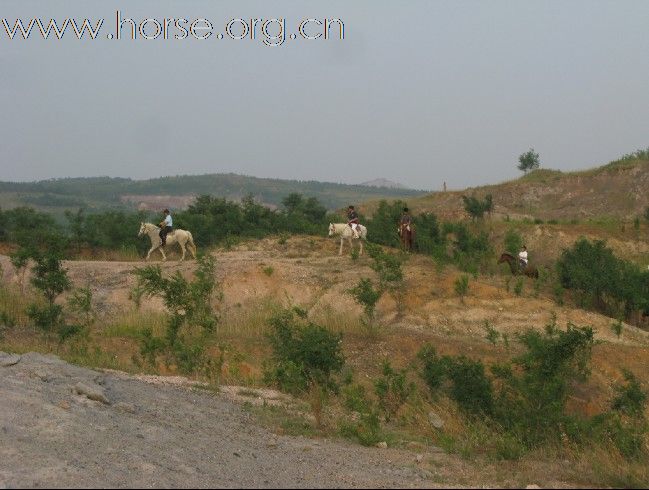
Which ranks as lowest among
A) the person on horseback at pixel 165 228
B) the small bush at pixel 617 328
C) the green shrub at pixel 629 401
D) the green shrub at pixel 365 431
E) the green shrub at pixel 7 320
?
the small bush at pixel 617 328

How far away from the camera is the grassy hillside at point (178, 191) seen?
108 metres

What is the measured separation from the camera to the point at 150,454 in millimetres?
5191

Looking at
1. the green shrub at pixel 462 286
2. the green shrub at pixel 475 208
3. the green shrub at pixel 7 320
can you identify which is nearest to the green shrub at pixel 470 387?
the green shrub at pixel 462 286

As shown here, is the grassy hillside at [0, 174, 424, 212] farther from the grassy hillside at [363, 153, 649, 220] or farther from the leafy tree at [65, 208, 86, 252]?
the leafy tree at [65, 208, 86, 252]

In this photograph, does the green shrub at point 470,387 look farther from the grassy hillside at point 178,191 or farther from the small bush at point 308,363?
the grassy hillside at point 178,191

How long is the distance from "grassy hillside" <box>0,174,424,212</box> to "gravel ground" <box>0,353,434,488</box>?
93805 mm

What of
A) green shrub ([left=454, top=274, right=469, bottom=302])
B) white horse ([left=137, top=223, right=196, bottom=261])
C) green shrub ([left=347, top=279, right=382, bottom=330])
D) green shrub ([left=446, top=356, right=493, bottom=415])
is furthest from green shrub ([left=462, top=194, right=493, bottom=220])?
green shrub ([left=446, top=356, right=493, bottom=415])

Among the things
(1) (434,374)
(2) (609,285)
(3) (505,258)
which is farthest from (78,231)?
(1) (434,374)

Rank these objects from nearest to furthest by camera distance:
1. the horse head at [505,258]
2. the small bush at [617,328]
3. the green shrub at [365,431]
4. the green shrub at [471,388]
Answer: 1. the green shrub at [365,431]
2. the green shrub at [471,388]
3. the small bush at [617,328]
4. the horse head at [505,258]

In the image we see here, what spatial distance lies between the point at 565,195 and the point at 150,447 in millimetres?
45338

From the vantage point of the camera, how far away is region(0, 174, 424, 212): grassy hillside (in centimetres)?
10821

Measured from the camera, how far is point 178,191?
413 feet

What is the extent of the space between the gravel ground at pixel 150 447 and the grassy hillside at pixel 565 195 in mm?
38138

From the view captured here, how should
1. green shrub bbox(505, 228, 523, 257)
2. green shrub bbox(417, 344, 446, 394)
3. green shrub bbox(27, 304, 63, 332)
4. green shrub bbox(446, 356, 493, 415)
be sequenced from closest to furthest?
green shrub bbox(446, 356, 493, 415) < green shrub bbox(417, 344, 446, 394) < green shrub bbox(27, 304, 63, 332) < green shrub bbox(505, 228, 523, 257)
